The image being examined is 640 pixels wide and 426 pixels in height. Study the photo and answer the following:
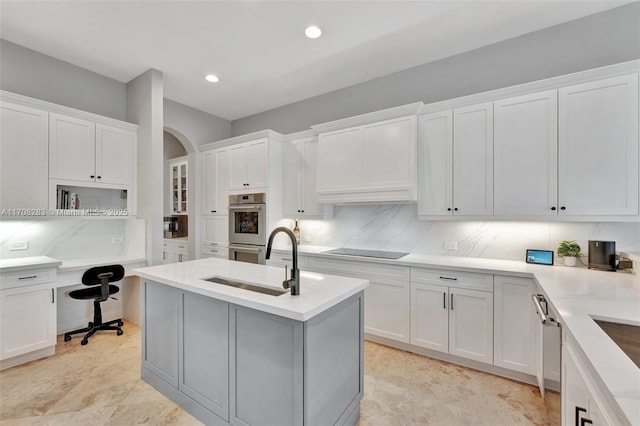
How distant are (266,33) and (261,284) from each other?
7.58ft

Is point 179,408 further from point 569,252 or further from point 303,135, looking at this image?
point 569,252

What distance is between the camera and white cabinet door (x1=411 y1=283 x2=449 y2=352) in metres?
2.56

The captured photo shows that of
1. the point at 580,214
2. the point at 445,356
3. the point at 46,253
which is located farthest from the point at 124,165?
the point at 580,214

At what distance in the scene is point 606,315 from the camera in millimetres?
1302

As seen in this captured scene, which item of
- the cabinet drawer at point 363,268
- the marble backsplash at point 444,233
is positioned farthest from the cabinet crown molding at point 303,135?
the cabinet drawer at point 363,268

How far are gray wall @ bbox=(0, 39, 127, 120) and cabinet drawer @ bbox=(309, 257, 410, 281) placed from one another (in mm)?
3158

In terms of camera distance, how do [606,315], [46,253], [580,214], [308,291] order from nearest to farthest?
[606,315] → [308,291] → [580,214] → [46,253]

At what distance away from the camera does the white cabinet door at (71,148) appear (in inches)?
115

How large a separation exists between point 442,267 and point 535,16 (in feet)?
7.60

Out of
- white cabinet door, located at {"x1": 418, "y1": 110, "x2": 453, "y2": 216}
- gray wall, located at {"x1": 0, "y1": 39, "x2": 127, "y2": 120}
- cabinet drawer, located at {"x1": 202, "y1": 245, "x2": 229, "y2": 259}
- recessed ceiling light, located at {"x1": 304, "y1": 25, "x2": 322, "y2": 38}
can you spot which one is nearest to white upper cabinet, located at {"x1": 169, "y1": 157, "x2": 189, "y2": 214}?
cabinet drawer, located at {"x1": 202, "y1": 245, "x2": 229, "y2": 259}

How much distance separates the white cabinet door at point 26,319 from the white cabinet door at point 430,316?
3.46 metres

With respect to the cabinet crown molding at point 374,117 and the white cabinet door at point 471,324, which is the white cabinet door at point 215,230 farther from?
the white cabinet door at point 471,324

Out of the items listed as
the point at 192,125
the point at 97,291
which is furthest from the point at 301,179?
the point at 97,291

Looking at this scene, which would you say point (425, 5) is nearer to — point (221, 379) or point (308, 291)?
point (308, 291)
